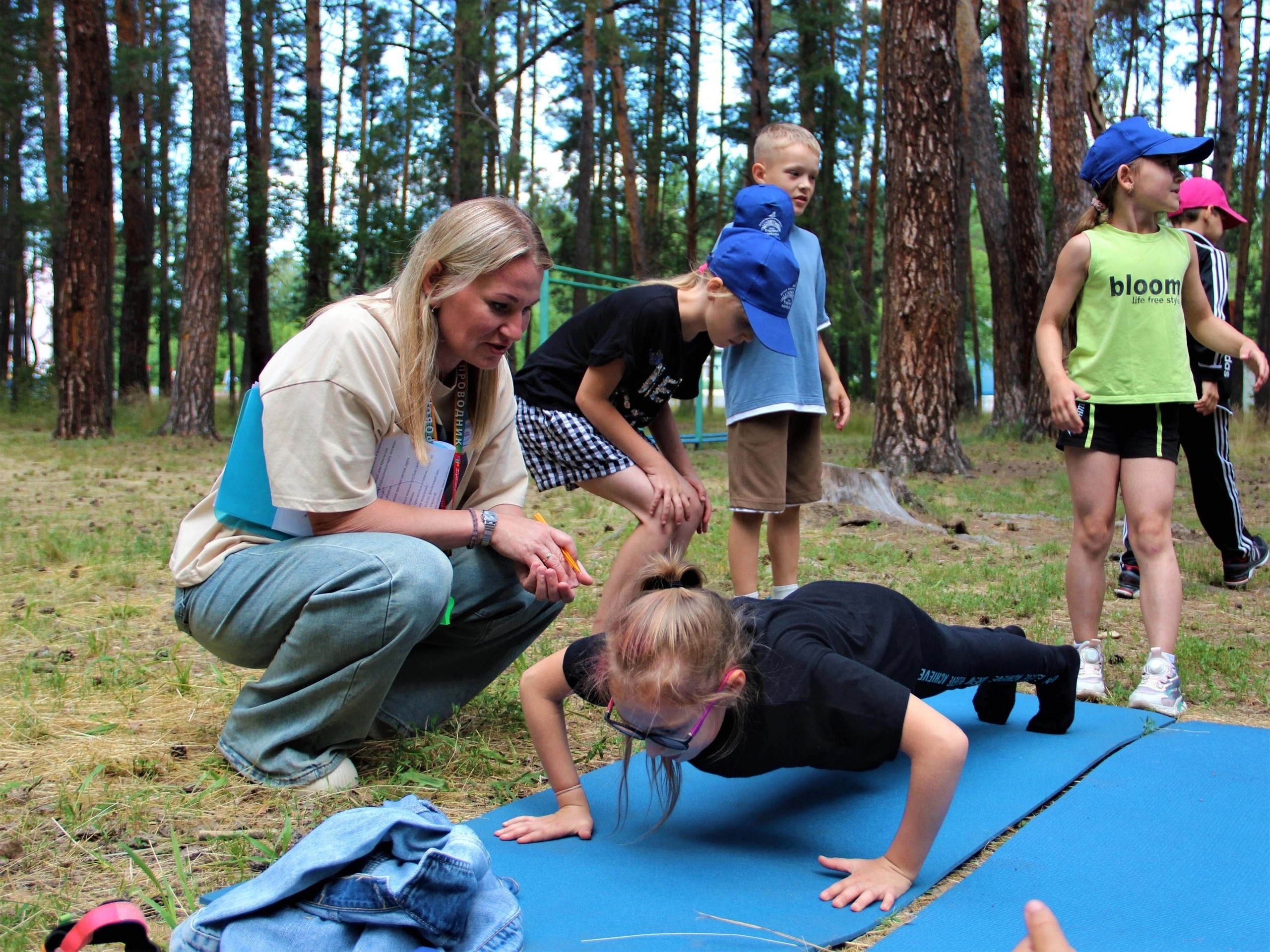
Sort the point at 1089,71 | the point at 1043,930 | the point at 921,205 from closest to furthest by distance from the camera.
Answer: the point at 1043,930 < the point at 921,205 < the point at 1089,71

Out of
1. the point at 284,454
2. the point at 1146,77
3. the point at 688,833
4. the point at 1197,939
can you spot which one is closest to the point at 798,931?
the point at 688,833

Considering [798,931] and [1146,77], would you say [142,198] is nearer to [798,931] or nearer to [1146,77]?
[798,931]

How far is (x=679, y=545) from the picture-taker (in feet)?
12.0

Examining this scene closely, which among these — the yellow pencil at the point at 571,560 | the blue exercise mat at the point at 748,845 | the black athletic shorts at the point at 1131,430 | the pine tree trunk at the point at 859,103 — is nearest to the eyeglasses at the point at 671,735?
the blue exercise mat at the point at 748,845

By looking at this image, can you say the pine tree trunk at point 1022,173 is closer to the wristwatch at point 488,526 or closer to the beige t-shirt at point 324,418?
the wristwatch at point 488,526

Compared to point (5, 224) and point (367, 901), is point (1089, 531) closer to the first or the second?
point (367, 901)

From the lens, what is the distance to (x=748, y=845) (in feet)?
7.75

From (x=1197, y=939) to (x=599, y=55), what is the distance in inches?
792

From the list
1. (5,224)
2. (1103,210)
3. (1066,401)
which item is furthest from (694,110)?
(1066,401)

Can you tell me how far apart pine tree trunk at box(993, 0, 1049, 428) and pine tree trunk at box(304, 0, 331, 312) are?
36.4ft

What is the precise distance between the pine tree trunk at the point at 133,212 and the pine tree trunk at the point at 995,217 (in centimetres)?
1291

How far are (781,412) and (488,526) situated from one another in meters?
1.86

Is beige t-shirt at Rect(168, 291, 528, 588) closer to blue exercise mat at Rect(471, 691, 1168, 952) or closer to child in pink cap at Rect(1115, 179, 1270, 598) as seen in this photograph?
blue exercise mat at Rect(471, 691, 1168, 952)

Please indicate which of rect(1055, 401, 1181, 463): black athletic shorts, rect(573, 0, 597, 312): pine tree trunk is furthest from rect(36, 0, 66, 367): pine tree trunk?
rect(1055, 401, 1181, 463): black athletic shorts
